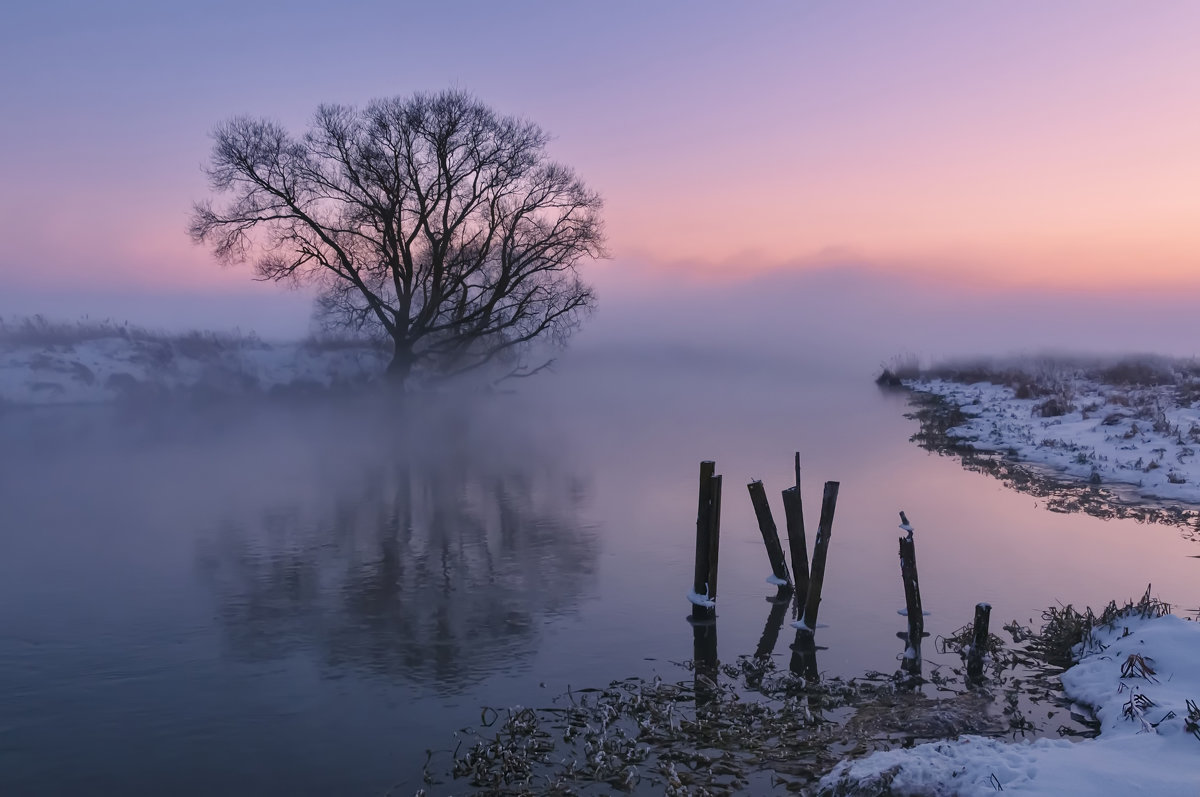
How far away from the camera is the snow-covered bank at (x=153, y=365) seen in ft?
126

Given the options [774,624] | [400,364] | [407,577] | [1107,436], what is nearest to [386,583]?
[407,577]

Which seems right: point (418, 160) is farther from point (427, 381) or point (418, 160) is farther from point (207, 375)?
point (207, 375)

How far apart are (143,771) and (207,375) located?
128 feet

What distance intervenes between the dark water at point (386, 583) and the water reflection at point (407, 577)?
56mm

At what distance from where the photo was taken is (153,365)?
41.5 m

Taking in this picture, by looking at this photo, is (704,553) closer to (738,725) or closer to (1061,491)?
(738,725)

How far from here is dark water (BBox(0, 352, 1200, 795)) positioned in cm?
785

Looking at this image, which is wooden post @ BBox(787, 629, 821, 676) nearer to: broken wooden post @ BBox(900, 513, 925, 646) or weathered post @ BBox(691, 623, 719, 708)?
weathered post @ BBox(691, 623, 719, 708)

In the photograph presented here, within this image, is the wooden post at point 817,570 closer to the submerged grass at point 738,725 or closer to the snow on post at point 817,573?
the snow on post at point 817,573

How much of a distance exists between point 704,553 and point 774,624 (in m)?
1.25

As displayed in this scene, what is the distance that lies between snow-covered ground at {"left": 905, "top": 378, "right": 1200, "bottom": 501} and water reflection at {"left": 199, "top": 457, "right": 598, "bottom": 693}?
13482 mm

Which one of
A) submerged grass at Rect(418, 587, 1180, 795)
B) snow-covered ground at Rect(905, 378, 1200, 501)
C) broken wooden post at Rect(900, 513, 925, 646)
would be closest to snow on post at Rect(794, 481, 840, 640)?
submerged grass at Rect(418, 587, 1180, 795)

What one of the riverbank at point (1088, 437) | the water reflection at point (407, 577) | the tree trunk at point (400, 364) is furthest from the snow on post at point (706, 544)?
the tree trunk at point (400, 364)

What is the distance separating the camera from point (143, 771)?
7.13 m
